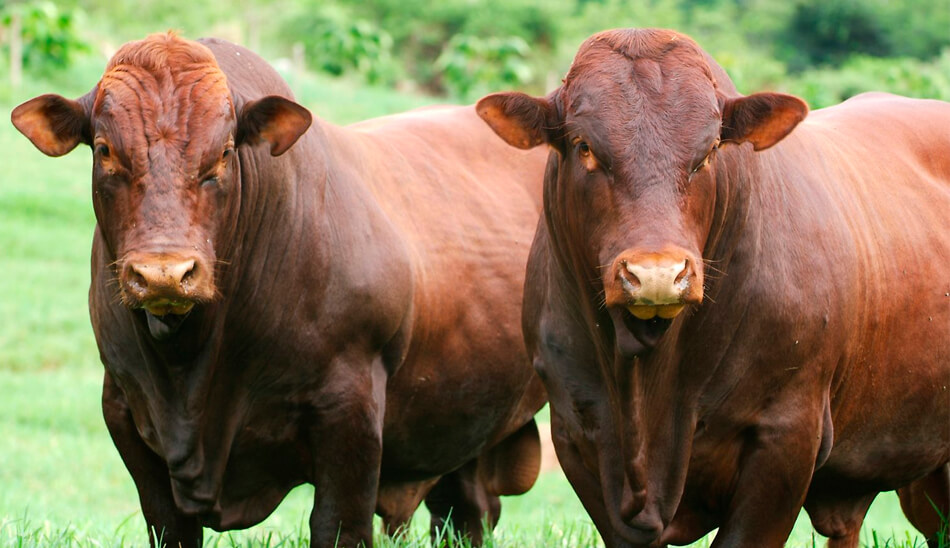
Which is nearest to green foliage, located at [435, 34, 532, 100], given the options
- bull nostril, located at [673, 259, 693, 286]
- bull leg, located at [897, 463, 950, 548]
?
bull leg, located at [897, 463, 950, 548]

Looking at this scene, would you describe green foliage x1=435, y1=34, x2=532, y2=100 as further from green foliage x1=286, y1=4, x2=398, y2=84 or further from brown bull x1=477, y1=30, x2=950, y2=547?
brown bull x1=477, y1=30, x2=950, y2=547

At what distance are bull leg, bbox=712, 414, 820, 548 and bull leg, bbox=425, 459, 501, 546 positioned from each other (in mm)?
3349

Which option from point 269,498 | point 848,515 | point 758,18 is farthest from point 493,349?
point 758,18

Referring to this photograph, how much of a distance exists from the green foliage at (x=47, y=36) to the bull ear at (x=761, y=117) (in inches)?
930

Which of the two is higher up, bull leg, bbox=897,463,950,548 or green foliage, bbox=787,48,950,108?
bull leg, bbox=897,463,950,548

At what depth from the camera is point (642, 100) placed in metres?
4.23

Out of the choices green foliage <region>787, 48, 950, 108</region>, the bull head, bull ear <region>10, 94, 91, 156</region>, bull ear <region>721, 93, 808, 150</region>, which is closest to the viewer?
bull ear <region>721, 93, 808, 150</region>

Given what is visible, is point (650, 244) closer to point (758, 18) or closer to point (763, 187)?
point (763, 187)

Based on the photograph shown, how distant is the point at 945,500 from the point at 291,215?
3.48m

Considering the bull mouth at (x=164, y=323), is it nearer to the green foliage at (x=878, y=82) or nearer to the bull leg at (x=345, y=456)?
the bull leg at (x=345, y=456)

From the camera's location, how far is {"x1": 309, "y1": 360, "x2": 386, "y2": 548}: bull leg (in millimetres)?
5445

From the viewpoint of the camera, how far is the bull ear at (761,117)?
4.37 metres

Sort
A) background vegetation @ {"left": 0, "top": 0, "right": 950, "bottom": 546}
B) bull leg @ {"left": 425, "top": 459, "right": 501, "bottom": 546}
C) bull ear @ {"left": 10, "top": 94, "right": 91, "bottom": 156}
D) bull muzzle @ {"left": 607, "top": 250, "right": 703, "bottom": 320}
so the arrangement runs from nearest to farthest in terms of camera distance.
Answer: bull muzzle @ {"left": 607, "top": 250, "right": 703, "bottom": 320} < bull ear @ {"left": 10, "top": 94, "right": 91, "bottom": 156} < bull leg @ {"left": 425, "top": 459, "right": 501, "bottom": 546} < background vegetation @ {"left": 0, "top": 0, "right": 950, "bottom": 546}

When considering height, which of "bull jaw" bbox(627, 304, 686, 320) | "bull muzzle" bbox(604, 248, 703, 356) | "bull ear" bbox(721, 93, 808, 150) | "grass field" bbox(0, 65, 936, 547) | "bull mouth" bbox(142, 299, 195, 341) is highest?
"bull ear" bbox(721, 93, 808, 150)
